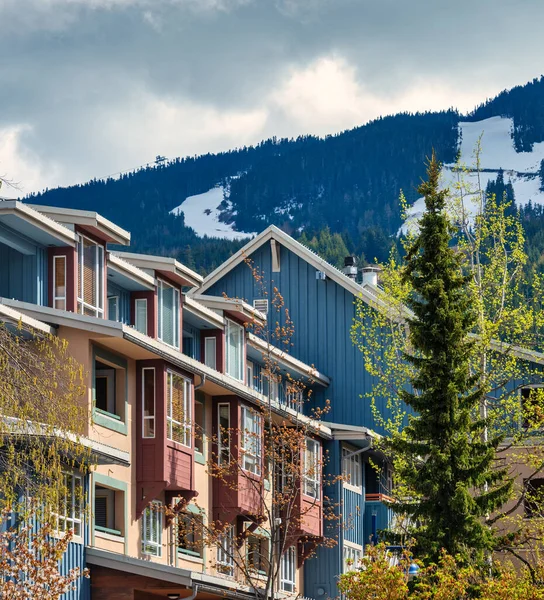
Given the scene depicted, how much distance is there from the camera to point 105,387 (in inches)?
1463

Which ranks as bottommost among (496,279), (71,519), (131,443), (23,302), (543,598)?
(543,598)

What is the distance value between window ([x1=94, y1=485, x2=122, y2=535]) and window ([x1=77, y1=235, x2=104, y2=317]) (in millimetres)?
4457

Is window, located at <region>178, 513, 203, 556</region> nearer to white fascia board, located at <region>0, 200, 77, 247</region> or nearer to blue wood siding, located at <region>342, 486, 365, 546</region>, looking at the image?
white fascia board, located at <region>0, 200, 77, 247</region>

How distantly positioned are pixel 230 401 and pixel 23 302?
35.5 feet

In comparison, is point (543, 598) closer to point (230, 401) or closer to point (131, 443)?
point (131, 443)

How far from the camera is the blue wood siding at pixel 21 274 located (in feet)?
117

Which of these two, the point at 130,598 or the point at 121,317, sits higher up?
the point at 121,317

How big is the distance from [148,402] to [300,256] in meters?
22.6

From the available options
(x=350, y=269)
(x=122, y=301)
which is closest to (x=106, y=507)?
(x=122, y=301)

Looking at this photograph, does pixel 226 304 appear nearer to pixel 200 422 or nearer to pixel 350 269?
pixel 200 422

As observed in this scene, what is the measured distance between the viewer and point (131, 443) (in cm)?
3741

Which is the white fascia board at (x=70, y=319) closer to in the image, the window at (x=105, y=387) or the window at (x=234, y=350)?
the window at (x=105, y=387)

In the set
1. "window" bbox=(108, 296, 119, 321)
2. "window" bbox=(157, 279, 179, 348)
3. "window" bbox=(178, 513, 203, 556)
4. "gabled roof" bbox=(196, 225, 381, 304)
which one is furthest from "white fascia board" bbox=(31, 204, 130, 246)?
"gabled roof" bbox=(196, 225, 381, 304)

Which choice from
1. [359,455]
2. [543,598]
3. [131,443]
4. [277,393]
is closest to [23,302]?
[131,443]
